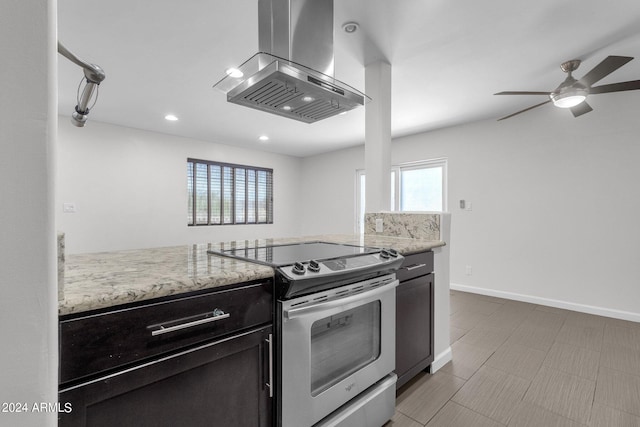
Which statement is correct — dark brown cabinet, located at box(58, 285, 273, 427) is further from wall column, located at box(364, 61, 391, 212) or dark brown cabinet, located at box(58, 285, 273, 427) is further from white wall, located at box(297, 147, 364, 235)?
white wall, located at box(297, 147, 364, 235)

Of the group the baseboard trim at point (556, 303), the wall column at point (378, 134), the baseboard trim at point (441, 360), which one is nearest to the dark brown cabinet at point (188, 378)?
the baseboard trim at point (441, 360)

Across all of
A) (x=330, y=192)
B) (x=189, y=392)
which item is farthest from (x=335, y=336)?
(x=330, y=192)

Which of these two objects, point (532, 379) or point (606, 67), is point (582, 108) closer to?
point (606, 67)

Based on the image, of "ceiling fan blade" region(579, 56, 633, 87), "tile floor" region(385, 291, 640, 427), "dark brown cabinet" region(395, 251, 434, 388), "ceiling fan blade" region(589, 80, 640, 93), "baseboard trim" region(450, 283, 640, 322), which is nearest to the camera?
"tile floor" region(385, 291, 640, 427)

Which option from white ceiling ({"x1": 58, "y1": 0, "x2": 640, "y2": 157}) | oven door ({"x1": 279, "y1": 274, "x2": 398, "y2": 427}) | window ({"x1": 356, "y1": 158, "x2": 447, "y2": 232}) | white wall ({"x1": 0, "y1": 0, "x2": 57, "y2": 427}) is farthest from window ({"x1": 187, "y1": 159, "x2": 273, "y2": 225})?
white wall ({"x1": 0, "y1": 0, "x2": 57, "y2": 427})

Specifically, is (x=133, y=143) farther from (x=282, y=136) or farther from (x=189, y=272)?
(x=189, y=272)

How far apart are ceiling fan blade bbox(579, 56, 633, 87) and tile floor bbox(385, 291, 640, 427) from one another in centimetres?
208

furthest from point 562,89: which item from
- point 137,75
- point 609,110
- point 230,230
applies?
point 230,230

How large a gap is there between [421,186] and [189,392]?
4448 millimetres

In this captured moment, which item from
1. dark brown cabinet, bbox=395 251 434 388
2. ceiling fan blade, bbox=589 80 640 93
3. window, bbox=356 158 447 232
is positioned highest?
ceiling fan blade, bbox=589 80 640 93

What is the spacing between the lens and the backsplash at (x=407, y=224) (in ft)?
7.02

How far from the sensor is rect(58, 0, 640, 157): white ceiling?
1852mm

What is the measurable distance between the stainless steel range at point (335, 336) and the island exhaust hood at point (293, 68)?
A: 836 mm

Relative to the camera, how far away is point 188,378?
2.85ft
